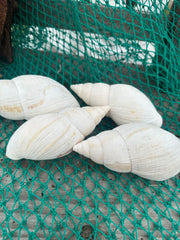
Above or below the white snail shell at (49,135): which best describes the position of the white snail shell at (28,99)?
above

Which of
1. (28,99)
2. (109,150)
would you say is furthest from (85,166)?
(28,99)

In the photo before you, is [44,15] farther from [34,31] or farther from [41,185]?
[41,185]

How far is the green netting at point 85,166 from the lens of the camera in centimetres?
41

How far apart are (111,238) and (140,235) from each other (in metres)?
0.06

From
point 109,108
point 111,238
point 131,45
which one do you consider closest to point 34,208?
point 111,238

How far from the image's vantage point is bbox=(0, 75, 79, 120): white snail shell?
1.57 ft

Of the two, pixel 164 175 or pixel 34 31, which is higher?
pixel 34 31

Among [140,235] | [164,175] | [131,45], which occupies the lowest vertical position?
[140,235]

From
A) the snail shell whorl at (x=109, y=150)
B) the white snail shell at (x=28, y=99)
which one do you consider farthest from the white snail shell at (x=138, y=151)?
the white snail shell at (x=28, y=99)

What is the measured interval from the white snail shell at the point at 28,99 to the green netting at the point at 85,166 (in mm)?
83

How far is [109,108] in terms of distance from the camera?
0.49m

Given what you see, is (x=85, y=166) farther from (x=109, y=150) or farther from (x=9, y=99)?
(x=9, y=99)

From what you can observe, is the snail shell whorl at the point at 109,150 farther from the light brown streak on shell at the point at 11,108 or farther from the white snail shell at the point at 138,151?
the light brown streak on shell at the point at 11,108

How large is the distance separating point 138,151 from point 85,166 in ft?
0.44
